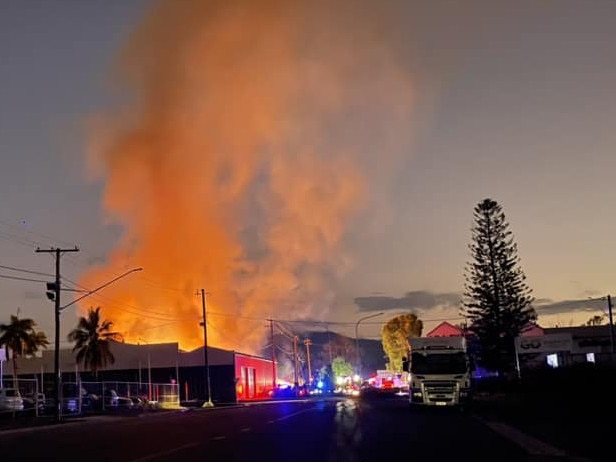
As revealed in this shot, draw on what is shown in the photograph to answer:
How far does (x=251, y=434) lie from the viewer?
80.5 feet

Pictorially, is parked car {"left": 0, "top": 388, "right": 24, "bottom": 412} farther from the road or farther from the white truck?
the white truck

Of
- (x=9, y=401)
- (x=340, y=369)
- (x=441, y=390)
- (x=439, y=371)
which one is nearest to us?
(x=441, y=390)

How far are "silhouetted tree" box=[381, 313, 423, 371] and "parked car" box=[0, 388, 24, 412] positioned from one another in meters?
77.4

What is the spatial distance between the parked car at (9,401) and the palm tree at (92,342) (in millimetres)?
42938

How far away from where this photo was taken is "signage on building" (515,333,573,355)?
59.8 metres

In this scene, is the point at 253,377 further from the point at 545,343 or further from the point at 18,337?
the point at 545,343

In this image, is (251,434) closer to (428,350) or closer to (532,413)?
(532,413)

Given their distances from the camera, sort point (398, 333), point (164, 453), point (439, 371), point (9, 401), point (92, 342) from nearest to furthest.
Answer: point (164, 453) < point (439, 371) < point (9, 401) < point (92, 342) < point (398, 333)

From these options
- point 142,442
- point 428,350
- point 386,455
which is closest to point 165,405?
point 428,350

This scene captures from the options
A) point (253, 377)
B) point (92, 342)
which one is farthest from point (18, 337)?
point (253, 377)

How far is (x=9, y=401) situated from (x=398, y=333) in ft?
267

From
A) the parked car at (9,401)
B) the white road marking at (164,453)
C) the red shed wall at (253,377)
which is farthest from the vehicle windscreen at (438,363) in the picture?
the red shed wall at (253,377)

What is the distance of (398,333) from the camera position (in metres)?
120

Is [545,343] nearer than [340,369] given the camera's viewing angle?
Yes
